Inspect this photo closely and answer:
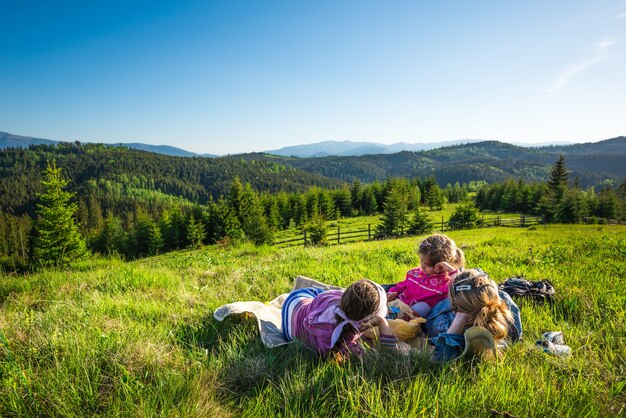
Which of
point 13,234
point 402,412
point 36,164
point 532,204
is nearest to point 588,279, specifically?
point 402,412

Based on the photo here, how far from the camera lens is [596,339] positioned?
2.42m

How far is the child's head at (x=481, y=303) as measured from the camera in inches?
82.7

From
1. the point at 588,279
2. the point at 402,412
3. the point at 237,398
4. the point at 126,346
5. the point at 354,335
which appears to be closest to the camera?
the point at 402,412

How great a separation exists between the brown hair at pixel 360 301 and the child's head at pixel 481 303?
0.61 m

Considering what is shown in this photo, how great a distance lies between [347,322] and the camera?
7.47ft

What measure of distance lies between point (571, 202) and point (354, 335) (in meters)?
53.3

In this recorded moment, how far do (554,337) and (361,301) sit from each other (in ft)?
5.29

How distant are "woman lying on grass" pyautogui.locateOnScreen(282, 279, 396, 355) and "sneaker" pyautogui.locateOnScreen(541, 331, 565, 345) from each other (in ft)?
4.16

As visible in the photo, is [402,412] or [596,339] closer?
[402,412]

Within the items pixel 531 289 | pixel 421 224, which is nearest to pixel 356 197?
pixel 421 224

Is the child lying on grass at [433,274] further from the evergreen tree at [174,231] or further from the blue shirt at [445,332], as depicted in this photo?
the evergreen tree at [174,231]

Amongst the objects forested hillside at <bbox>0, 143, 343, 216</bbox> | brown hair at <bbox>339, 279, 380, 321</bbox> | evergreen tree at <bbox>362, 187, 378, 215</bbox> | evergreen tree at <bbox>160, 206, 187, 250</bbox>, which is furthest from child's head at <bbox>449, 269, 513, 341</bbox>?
forested hillside at <bbox>0, 143, 343, 216</bbox>

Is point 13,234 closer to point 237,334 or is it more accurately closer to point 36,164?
point 237,334

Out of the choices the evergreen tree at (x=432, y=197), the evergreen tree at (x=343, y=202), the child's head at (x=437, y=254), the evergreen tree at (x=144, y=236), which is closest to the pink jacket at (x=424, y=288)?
the child's head at (x=437, y=254)
